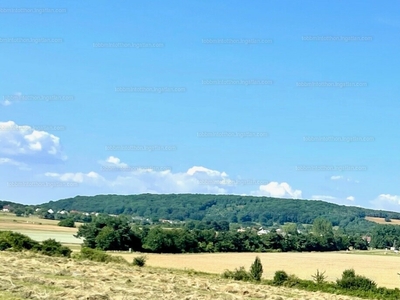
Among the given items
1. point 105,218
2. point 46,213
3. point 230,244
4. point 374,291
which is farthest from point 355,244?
point 374,291

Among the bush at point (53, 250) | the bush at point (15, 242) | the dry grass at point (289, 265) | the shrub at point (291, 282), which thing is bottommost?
the dry grass at point (289, 265)

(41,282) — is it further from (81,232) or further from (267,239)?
(267,239)

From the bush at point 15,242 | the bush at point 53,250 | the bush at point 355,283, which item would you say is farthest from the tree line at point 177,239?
the bush at point 355,283

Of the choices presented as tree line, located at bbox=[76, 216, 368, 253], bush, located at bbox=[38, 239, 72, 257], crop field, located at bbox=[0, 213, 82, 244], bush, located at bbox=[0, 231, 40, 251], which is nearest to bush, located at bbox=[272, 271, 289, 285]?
bush, located at bbox=[38, 239, 72, 257]

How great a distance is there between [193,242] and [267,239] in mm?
20906

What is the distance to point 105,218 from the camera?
82438mm

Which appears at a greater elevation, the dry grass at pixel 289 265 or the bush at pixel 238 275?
the bush at pixel 238 275

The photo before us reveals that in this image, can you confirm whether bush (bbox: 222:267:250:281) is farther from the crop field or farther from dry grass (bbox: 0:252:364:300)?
the crop field

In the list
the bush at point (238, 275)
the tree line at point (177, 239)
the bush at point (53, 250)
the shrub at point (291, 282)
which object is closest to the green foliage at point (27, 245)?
the bush at point (53, 250)

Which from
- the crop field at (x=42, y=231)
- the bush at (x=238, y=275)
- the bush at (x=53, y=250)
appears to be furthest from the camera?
the crop field at (x=42, y=231)

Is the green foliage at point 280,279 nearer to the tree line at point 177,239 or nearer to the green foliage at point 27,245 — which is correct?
the green foliage at point 27,245

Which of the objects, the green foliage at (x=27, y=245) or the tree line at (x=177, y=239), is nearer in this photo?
the green foliage at (x=27, y=245)

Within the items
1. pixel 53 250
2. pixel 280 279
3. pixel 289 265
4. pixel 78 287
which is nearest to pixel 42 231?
pixel 289 265

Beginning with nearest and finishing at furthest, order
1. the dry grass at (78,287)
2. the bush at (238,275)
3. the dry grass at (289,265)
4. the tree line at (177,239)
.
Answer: the dry grass at (78,287), the bush at (238,275), the dry grass at (289,265), the tree line at (177,239)
